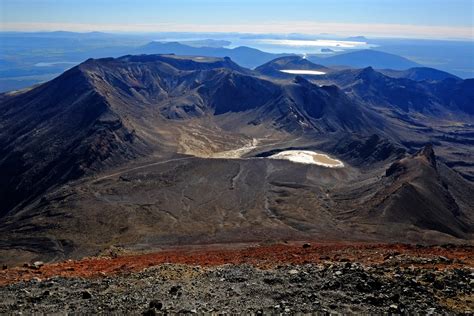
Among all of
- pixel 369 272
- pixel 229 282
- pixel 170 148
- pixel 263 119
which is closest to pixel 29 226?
pixel 170 148

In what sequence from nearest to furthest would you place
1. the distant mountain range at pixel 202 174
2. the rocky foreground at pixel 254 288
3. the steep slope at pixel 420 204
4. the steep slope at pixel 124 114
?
the rocky foreground at pixel 254 288
the distant mountain range at pixel 202 174
the steep slope at pixel 420 204
the steep slope at pixel 124 114

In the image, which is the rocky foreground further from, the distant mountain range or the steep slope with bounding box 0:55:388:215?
the steep slope with bounding box 0:55:388:215

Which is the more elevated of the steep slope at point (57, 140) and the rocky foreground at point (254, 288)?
the rocky foreground at point (254, 288)

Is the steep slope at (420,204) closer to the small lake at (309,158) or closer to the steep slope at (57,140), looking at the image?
the small lake at (309,158)

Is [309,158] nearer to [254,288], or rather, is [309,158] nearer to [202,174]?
[202,174]

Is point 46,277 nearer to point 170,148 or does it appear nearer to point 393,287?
point 393,287

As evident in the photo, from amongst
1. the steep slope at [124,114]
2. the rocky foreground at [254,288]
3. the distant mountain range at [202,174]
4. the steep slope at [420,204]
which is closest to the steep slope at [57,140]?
the steep slope at [124,114]
